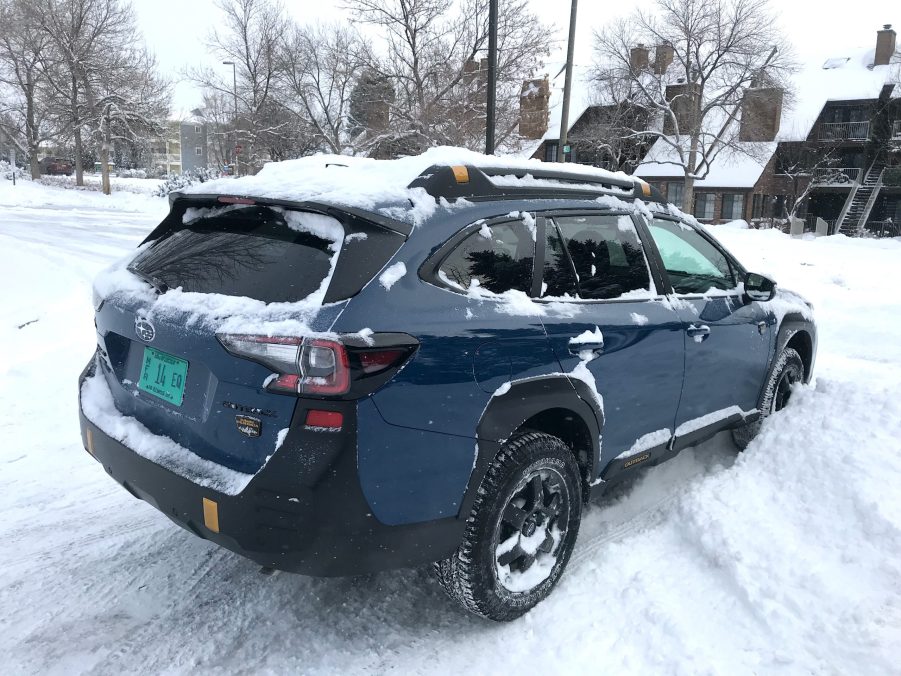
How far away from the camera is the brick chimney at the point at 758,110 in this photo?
3278cm

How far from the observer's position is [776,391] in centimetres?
471

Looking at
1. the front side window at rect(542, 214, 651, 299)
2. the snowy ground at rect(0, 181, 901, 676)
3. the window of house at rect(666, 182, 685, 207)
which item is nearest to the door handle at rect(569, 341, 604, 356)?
the front side window at rect(542, 214, 651, 299)

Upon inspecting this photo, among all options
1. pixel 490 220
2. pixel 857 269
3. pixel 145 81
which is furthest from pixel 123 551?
pixel 145 81

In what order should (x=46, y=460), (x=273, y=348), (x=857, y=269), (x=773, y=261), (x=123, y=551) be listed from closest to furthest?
(x=273, y=348)
(x=123, y=551)
(x=46, y=460)
(x=857, y=269)
(x=773, y=261)

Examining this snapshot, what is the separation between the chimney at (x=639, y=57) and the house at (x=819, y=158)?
1.35 meters

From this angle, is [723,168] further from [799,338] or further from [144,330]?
[144,330]

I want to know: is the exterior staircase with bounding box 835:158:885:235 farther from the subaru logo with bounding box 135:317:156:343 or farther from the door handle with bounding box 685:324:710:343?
the subaru logo with bounding box 135:317:156:343

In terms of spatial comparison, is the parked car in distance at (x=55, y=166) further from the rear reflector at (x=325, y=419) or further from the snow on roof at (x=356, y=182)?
the rear reflector at (x=325, y=419)

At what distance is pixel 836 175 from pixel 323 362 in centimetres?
4526

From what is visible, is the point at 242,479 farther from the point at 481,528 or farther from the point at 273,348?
the point at 481,528

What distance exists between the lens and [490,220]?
9.27 feet

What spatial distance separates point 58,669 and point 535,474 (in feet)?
6.45

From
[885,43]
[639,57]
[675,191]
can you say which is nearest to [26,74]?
[639,57]

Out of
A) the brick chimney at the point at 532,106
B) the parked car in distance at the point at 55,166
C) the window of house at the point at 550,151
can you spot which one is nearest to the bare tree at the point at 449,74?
the brick chimney at the point at 532,106
